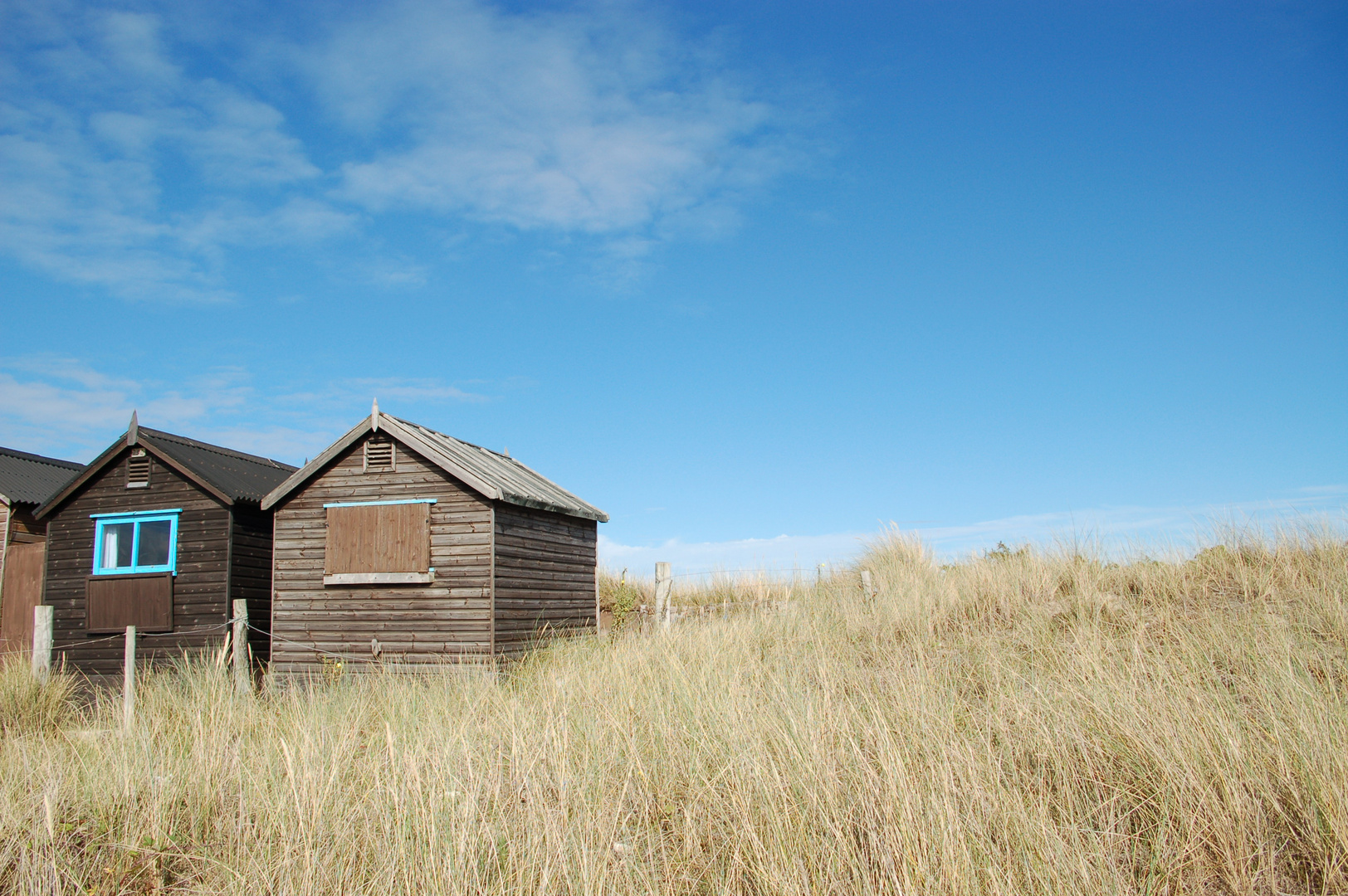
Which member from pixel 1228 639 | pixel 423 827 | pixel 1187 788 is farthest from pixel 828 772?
pixel 1228 639

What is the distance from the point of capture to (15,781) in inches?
246

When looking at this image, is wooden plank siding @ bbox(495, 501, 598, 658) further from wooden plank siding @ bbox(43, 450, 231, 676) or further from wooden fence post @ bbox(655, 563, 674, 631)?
wooden plank siding @ bbox(43, 450, 231, 676)

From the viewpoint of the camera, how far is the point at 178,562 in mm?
16109

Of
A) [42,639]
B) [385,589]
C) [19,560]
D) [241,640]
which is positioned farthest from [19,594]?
[385,589]

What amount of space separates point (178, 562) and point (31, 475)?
9507 millimetres

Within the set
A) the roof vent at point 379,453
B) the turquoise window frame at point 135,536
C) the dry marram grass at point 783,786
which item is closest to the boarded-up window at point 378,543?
the roof vent at point 379,453

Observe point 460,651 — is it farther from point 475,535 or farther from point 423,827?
point 423,827

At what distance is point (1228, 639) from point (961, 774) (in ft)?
14.7

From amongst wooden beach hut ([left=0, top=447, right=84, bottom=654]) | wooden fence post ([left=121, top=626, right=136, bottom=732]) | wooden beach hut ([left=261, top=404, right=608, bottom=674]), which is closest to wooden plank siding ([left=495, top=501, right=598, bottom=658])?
wooden beach hut ([left=261, top=404, right=608, bottom=674])

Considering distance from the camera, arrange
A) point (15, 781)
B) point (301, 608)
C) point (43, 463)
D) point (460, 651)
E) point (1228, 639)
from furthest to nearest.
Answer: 1. point (43, 463)
2. point (301, 608)
3. point (460, 651)
4. point (1228, 639)
5. point (15, 781)

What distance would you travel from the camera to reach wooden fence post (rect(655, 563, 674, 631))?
42.8 feet

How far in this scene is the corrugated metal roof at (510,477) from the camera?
46.4 feet

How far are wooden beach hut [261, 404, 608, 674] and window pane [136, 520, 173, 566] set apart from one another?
3219 millimetres

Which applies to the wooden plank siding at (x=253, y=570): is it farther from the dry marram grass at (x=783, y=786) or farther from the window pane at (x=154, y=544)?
the dry marram grass at (x=783, y=786)
